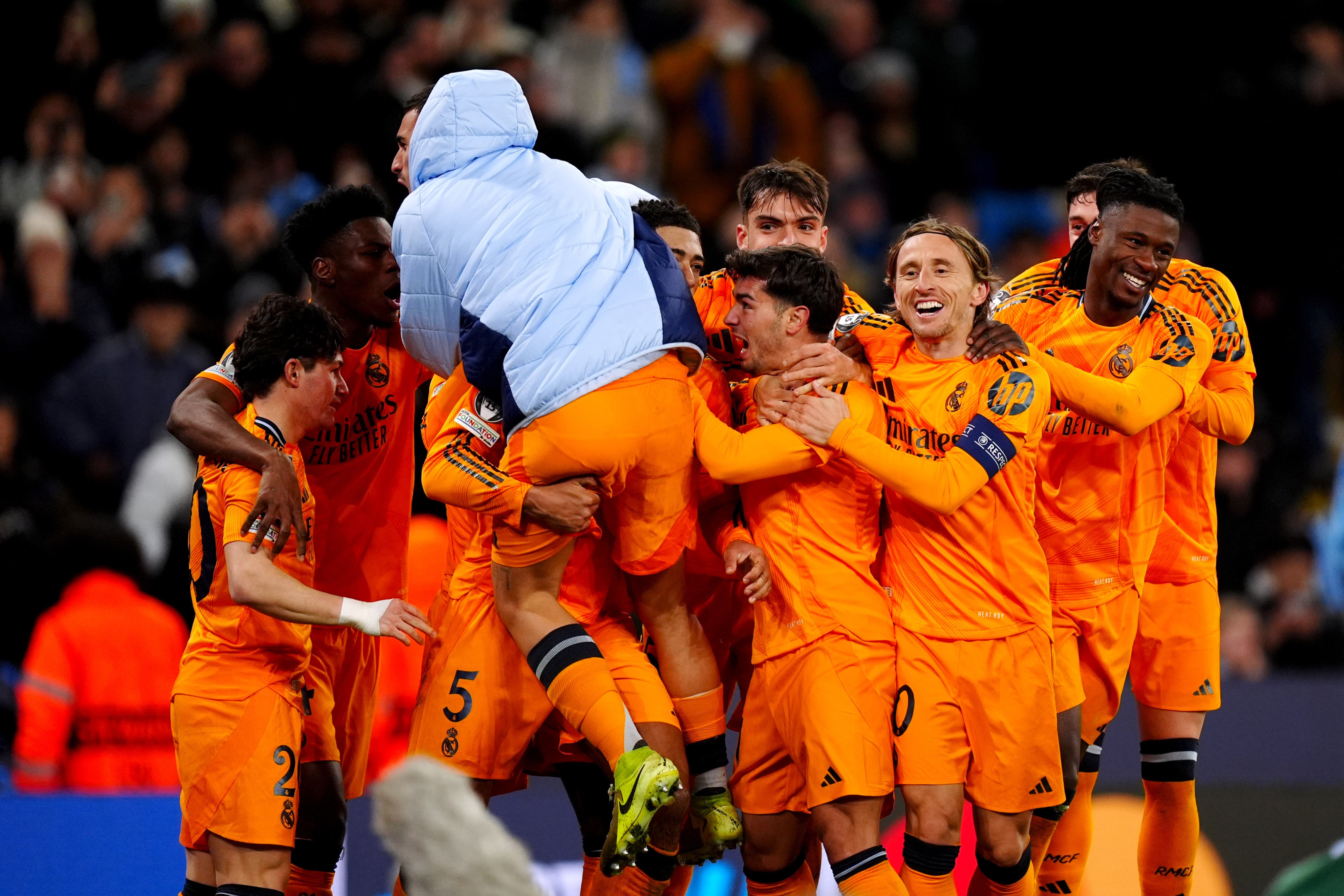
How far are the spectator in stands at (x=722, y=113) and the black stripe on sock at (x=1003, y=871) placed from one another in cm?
728

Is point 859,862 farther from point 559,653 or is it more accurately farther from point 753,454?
point 753,454

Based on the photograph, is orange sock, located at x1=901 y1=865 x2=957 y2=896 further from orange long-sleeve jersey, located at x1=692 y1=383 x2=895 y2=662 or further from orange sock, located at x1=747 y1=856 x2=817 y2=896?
orange long-sleeve jersey, located at x1=692 y1=383 x2=895 y2=662

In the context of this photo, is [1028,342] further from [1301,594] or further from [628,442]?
[1301,594]

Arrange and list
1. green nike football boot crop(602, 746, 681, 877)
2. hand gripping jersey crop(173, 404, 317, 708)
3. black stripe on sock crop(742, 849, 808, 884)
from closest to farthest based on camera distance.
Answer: green nike football boot crop(602, 746, 681, 877), hand gripping jersey crop(173, 404, 317, 708), black stripe on sock crop(742, 849, 808, 884)

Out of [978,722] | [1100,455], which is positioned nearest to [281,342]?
[978,722]

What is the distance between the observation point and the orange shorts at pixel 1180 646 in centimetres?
625

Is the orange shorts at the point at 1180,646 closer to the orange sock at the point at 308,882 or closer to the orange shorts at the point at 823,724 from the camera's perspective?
the orange shorts at the point at 823,724

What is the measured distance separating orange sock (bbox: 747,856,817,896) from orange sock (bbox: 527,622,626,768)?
0.83 meters

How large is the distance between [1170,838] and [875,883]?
1726 mm

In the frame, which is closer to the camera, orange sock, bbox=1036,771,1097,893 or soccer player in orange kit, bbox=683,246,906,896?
soccer player in orange kit, bbox=683,246,906,896

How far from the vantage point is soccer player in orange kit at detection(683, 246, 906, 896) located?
5.20 m

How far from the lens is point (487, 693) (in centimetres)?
546

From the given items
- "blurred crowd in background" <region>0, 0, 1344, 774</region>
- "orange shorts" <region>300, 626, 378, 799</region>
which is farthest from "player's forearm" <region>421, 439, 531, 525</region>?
"blurred crowd in background" <region>0, 0, 1344, 774</region>

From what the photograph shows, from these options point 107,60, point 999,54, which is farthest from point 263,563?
point 999,54
